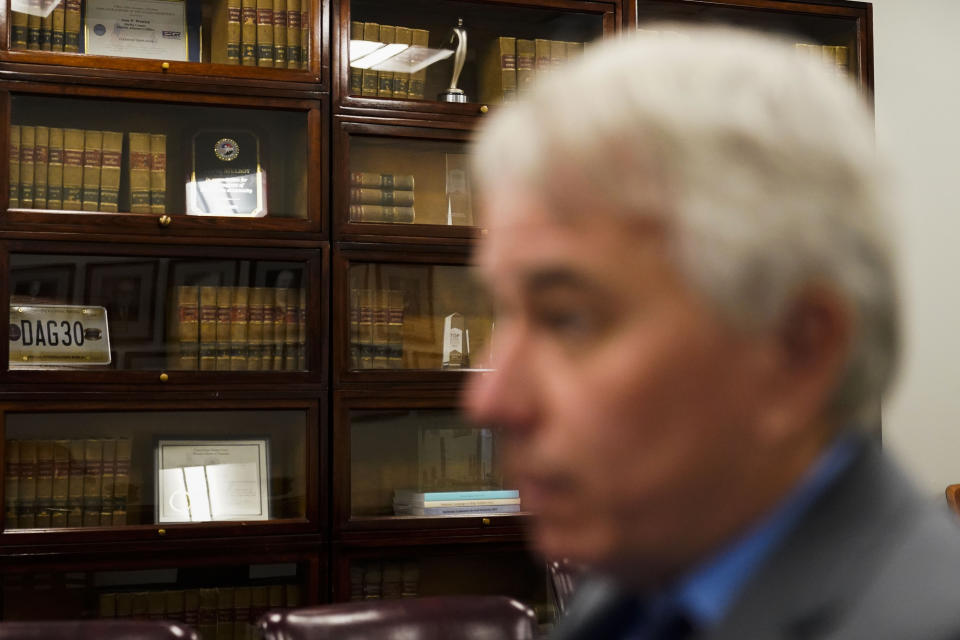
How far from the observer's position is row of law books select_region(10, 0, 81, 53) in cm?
313

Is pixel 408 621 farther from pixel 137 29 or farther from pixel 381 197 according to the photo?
pixel 137 29

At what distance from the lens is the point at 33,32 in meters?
3.15

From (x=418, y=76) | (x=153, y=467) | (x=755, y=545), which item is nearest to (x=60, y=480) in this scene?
(x=153, y=467)

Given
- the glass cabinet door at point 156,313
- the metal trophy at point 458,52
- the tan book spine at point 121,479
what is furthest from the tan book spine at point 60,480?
the metal trophy at point 458,52

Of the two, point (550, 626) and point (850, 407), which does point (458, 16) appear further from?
point (850, 407)

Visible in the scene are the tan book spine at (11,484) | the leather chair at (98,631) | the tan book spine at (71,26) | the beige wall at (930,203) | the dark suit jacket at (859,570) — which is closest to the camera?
the dark suit jacket at (859,570)

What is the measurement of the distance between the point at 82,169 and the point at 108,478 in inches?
35.6

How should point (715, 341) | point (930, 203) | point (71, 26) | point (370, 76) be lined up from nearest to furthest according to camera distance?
point (715, 341)
point (71, 26)
point (370, 76)
point (930, 203)

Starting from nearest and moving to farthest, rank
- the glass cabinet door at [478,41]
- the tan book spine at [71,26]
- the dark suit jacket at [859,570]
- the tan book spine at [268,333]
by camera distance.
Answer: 1. the dark suit jacket at [859,570]
2. the tan book spine at [71,26]
3. the tan book spine at [268,333]
4. the glass cabinet door at [478,41]

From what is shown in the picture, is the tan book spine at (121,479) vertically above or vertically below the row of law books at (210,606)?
above

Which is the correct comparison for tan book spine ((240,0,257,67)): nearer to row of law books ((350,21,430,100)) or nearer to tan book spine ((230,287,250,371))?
row of law books ((350,21,430,100))

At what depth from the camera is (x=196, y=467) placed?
330 cm

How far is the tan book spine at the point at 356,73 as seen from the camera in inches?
133

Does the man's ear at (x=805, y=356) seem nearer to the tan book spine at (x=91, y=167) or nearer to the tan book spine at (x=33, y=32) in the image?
the tan book spine at (x=91, y=167)
